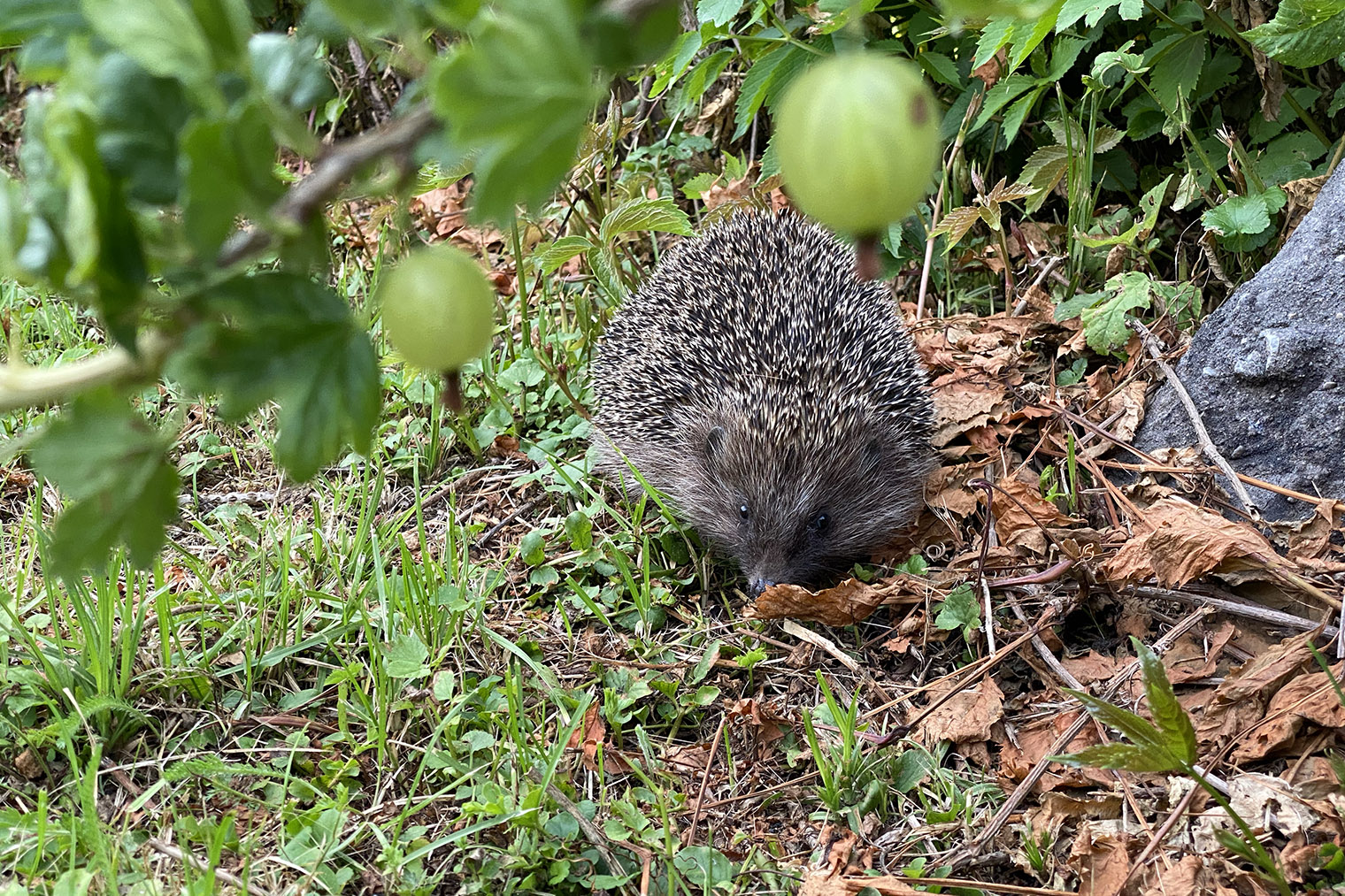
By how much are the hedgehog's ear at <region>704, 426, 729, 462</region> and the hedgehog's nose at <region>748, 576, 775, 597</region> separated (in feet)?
2.19

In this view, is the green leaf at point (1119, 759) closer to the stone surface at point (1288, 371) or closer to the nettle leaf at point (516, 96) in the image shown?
the stone surface at point (1288, 371)

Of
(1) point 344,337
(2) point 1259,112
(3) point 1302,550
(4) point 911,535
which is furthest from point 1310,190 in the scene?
(1) point 344,337

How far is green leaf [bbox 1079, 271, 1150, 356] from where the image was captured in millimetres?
4496

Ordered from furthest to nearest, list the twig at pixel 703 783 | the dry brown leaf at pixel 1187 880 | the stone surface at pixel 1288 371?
the stone surface at pixel 1288 371 < the twig at pixel 703 783 < the dry brown leaf at pixel 1187 880

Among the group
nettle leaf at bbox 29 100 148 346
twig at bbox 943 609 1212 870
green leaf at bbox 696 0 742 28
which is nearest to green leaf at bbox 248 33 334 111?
nettle leaf at bbox 29 100 148 346

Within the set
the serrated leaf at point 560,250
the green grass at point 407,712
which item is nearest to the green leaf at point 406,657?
the green grass at point 407,712

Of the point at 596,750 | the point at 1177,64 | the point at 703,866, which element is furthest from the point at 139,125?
Answer: the point at 1177,64

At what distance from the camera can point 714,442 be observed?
476 centimetres

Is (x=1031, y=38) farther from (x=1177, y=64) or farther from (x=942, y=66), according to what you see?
(x=942, y=66)

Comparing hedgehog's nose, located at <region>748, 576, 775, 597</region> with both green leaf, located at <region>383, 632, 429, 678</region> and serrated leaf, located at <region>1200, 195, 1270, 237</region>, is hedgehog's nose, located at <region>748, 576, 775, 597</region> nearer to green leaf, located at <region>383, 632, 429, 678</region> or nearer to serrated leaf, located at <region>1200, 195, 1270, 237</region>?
green leaf, located at <region>383, 632, 429, 678</region>

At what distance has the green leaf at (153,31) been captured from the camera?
1093 millimetres

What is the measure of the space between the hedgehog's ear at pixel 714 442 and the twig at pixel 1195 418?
1.68m

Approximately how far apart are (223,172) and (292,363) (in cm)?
23

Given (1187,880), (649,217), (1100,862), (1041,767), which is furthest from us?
(649,217)
